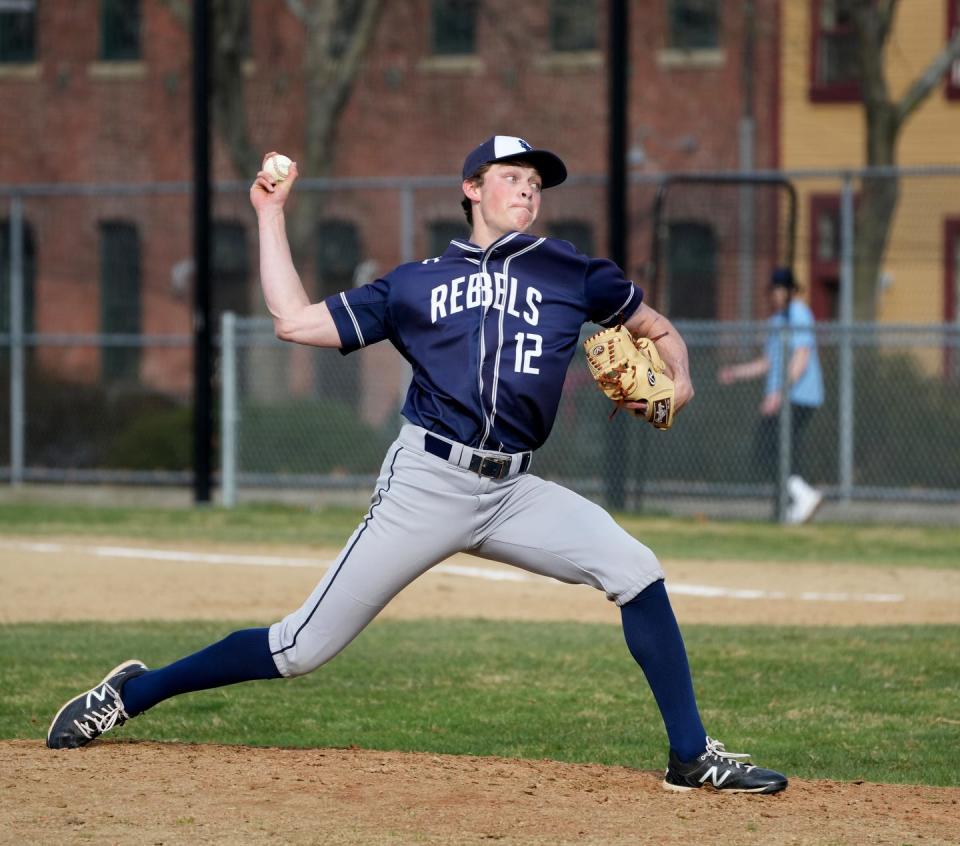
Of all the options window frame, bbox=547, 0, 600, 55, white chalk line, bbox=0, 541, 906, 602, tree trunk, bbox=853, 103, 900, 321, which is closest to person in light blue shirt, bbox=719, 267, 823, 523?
tree trunk, bbox=853, 103, 900, 321

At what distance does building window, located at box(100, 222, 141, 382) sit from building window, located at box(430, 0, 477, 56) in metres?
5.68

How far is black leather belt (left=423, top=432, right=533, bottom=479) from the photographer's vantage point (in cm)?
510

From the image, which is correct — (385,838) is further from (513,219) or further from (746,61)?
(746,61)

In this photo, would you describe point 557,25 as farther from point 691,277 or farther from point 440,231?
point 691,277

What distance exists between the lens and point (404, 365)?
1681 cm

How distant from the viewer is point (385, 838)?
15.3 feet

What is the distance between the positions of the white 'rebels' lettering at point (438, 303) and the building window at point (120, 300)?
57.8ft

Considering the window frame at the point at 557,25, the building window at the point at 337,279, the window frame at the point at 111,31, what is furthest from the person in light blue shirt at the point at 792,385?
the window frame at the point at 111,31

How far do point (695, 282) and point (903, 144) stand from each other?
7.84 meters

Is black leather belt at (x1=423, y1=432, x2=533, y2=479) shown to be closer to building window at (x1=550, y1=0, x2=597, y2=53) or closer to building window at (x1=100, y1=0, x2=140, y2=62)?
building window at (x1=550, y1=0, x2=597, y2=53)

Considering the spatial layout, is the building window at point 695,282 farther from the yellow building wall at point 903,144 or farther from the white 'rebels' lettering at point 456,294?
the white 'rebels' lettering at point 456,294

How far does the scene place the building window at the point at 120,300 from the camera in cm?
2272

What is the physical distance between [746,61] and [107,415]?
431 inches

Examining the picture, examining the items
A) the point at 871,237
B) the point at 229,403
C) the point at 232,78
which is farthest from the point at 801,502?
the point at 232,78
